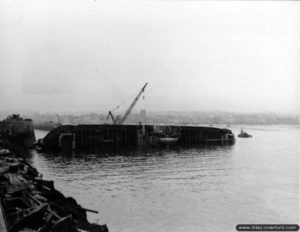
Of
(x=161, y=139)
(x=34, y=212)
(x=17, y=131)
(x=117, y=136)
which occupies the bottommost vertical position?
(x=161, y=139)

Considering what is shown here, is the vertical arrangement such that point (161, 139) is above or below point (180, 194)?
above

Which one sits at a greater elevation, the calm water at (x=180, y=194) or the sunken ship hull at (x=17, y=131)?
the sunken ship hull at (x=17, y=131)

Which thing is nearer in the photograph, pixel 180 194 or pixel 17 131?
pixel 180 194

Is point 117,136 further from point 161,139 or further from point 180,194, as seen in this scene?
point 180,194

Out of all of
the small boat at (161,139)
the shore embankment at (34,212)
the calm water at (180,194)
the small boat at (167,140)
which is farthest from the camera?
the small boat at (167,140)

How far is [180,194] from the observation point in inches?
973

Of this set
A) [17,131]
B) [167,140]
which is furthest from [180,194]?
[167,140]

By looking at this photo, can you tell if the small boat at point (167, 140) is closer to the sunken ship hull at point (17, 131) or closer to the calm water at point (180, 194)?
the sunken ship hull at point (17, 131)

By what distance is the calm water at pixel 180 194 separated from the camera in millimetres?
18219

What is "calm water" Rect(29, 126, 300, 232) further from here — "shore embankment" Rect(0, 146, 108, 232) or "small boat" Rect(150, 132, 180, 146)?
"small boat" Rect(150, 132, 180, 146)

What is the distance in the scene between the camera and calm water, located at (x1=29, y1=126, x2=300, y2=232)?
18219 mm

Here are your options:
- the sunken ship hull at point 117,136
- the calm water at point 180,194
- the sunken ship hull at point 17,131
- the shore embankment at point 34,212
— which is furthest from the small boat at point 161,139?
the shore embankment at point 34,212

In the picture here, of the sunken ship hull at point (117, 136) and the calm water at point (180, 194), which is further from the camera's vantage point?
the sunken ship hull at point (117, 136)

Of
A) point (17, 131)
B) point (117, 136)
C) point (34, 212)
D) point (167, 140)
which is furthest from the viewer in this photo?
point (167, 140)
